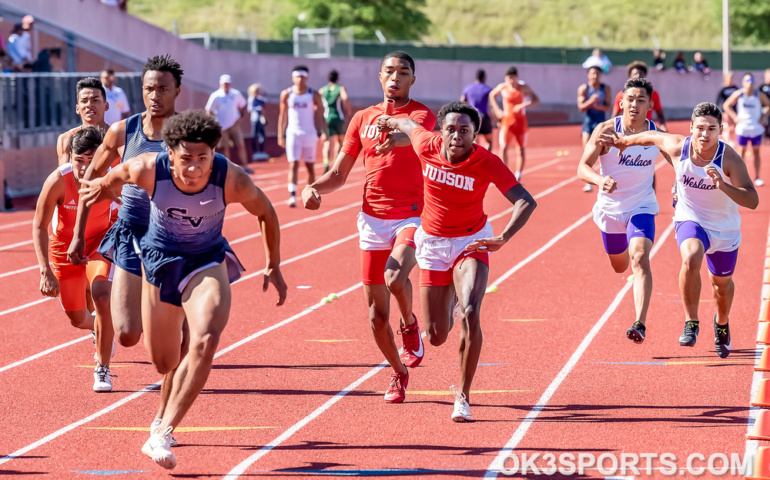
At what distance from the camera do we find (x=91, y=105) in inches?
320

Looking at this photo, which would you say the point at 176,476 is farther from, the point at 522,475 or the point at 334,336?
the point at 334,336

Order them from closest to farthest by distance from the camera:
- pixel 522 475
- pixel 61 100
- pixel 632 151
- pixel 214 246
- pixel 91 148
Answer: pixel 522 475 < pixel 214 246 < pixel 91 148 < pixel 632 151 < pixel 61 100

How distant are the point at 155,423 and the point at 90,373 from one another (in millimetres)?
2606

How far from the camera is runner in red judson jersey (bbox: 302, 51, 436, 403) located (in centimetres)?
720

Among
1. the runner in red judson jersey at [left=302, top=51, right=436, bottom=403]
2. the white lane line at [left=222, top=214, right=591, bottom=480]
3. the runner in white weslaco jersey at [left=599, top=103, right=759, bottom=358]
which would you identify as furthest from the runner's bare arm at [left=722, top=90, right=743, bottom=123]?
the runner in red judson jersey at [left=302, top=51, right=436, bottom=403]

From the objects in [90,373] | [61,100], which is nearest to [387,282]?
[90,373]

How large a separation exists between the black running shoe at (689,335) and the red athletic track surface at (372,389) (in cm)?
8

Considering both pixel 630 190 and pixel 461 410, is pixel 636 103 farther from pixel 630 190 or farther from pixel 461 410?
pixel 461 410

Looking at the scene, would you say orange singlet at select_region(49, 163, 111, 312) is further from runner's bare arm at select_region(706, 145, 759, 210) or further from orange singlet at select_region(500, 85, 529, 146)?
orange singlet at select_region(500, 85, 529, 146)

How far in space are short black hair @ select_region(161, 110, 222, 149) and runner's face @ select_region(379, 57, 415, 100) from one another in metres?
1.84

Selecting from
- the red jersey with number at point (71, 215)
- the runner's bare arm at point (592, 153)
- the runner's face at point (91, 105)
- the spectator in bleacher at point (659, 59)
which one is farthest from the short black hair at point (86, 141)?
the spectator in bleacher at point (659, 59)

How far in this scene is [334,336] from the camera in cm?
937

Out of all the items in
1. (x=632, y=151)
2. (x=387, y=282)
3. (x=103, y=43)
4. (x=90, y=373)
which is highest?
(x=103, y=43)

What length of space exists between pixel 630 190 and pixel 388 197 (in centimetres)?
263
